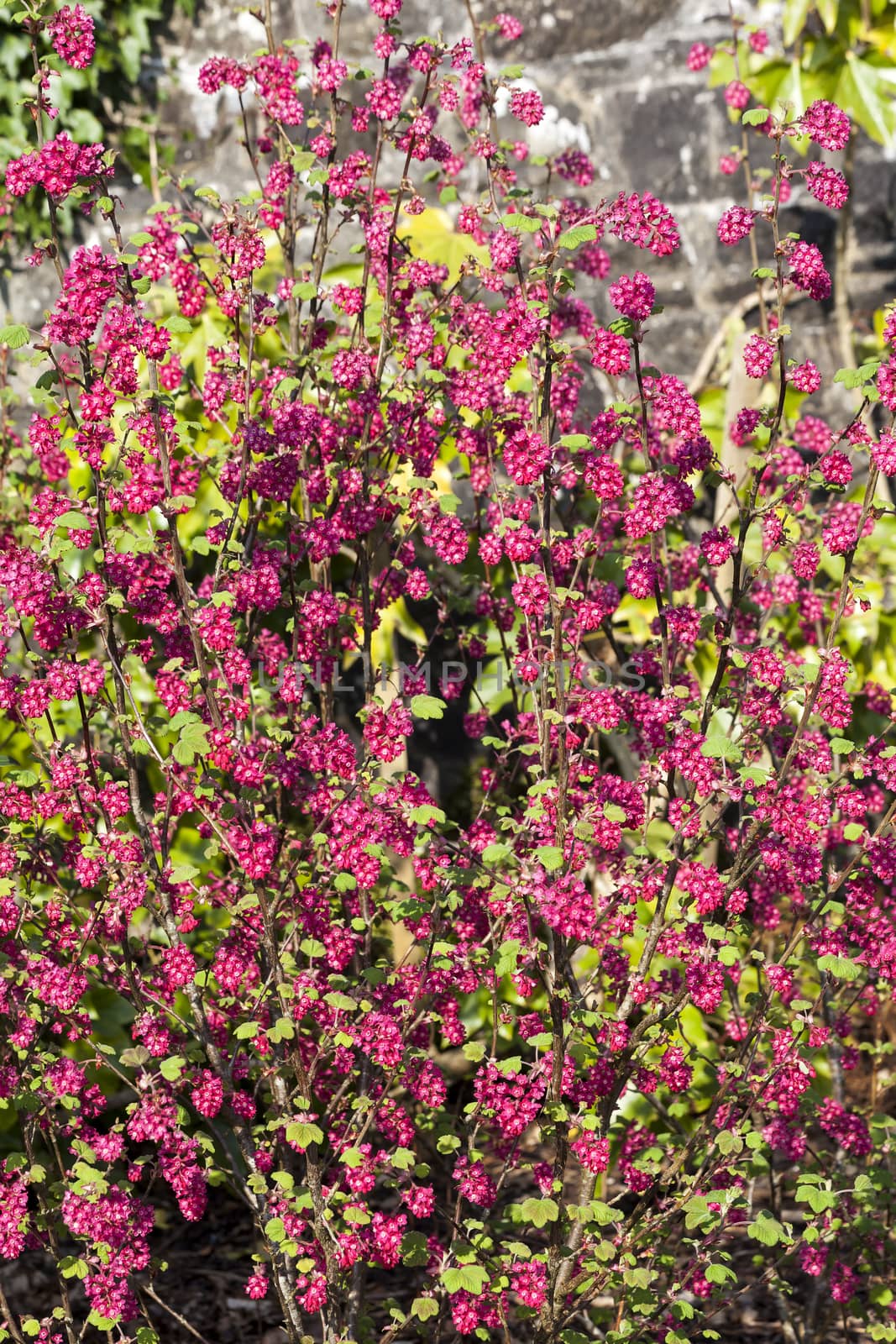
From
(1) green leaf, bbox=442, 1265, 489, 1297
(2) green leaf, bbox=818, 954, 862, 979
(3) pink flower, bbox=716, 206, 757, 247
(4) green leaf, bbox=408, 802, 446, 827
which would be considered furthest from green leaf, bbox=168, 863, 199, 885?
(3) pink flower, bbox=716, 206, 757, 247

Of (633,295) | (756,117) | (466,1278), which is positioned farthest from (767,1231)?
(756,117)

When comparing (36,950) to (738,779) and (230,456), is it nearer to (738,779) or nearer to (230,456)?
(230,456)

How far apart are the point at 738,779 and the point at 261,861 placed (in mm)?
778

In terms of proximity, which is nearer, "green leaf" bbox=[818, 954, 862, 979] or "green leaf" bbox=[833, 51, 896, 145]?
"green leaf" bbox=[818, 954, 862, 979]

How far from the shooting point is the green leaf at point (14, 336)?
2.13 metres

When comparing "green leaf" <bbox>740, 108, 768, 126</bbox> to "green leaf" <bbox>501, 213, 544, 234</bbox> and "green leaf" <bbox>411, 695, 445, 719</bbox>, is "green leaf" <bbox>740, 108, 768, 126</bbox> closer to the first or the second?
"green leaf" <bbox>501, 213, 544, 234</bbox>

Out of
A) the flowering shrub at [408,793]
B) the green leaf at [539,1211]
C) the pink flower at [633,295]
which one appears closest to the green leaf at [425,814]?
the flowering shrub at [408,793]

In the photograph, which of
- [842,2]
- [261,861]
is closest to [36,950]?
[261,861]

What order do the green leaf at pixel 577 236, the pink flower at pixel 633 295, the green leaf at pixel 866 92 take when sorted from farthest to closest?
the green leaf at pixel 866 92 < the pink flower at pixel 633 295 < the green leaf at pixel 577 236

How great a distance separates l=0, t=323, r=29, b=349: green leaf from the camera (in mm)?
2127

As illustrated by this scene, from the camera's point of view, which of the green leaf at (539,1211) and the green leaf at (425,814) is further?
the green leaf at (539,1211)

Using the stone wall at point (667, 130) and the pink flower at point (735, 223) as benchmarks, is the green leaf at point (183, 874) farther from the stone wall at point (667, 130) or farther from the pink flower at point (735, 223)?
the stone wall at point (667, 130)

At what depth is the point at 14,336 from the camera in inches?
84.3

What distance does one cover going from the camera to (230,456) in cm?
271
